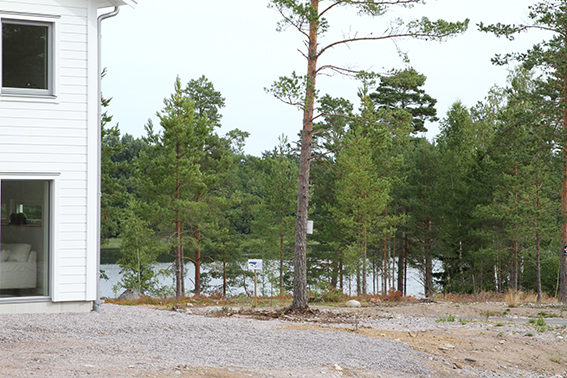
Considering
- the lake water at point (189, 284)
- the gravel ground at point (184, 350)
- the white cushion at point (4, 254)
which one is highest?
the white cushion at point (4, 254)

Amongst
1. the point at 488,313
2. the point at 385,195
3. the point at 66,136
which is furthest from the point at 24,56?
the point at 385,195

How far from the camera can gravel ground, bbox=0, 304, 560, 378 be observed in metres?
5.91

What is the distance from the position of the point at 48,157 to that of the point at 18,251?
5.27 feet

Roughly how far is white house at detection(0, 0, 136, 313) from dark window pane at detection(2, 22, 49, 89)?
2 centimetres

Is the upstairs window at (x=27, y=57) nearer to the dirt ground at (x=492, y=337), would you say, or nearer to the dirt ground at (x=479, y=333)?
the dirt ground at (x=479, y=333)

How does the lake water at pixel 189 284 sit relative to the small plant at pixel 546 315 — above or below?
below

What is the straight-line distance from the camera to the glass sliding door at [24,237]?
29.3 feet

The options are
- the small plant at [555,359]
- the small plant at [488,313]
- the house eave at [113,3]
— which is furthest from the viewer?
the small plant at [488,313]

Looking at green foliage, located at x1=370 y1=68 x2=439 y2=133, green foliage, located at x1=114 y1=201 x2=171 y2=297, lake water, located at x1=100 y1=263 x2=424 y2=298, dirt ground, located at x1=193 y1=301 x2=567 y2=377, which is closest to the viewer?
dirt ground, located at x1=193 y1=301 x2=567 y2=377

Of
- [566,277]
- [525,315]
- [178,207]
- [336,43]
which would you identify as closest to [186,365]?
[336,43]

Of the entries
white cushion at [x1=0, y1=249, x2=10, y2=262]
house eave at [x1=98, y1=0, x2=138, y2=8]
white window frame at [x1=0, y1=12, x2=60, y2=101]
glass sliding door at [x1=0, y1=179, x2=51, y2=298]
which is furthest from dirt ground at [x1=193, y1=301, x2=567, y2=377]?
house eave at [x1=98, y1=0, x2=138, y2=8]

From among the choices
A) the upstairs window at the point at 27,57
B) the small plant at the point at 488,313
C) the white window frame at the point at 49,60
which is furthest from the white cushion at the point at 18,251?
the small plant at the point at 488,313

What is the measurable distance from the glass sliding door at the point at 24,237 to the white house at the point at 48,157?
15mm

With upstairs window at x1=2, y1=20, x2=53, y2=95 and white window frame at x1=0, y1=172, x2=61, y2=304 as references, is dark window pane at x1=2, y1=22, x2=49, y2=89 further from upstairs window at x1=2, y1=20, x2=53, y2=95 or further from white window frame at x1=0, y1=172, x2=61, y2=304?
white window frame at x1=0, y1=172, x2=61, y2=304
